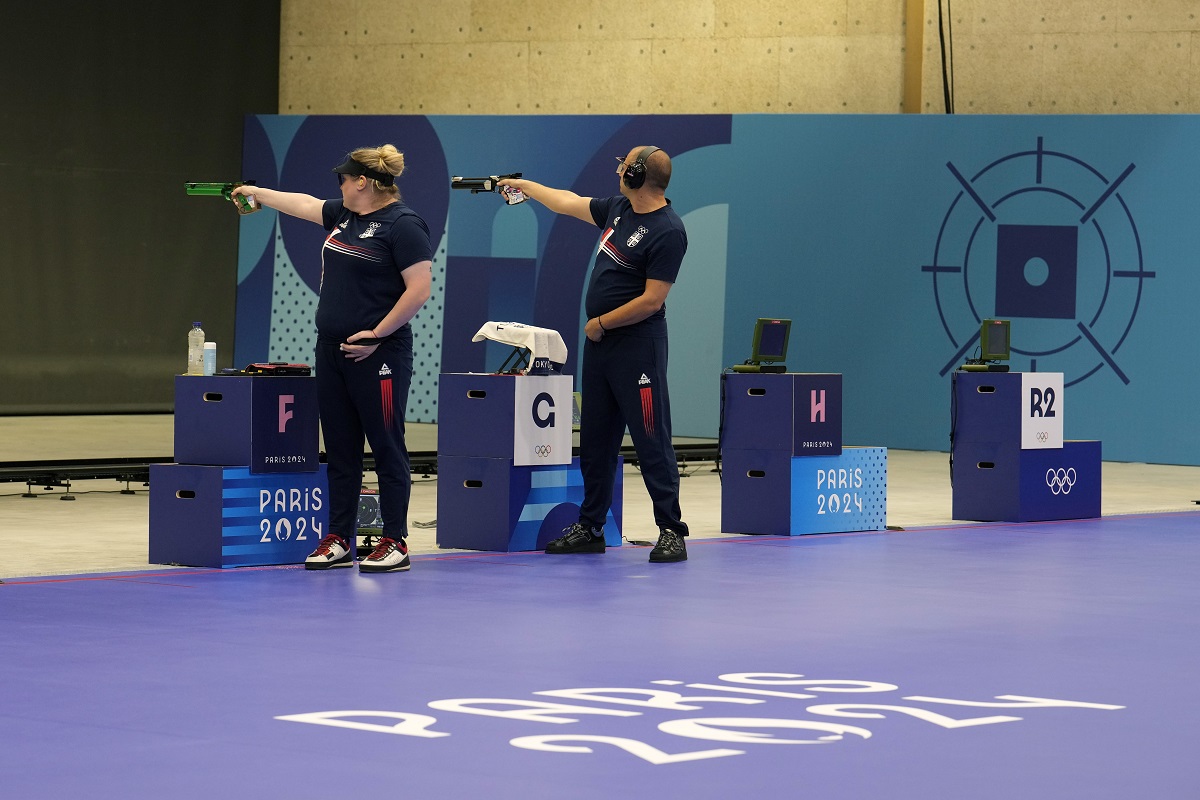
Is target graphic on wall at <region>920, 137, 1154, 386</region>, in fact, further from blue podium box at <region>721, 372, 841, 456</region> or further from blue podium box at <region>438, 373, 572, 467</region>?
blue podium box at <region>438, 373, 572, 467</region>

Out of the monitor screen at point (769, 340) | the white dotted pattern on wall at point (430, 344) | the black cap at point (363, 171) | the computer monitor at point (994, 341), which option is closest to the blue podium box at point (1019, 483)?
the computer monitor at point (994, 341)

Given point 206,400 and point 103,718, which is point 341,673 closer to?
point 103,718

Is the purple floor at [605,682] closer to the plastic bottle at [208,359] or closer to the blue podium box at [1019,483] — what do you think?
the plastic bottle at [208,359]

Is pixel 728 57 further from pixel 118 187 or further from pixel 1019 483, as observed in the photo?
pixel 1019 483

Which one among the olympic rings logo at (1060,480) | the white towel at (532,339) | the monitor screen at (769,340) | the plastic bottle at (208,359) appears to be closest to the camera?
the plastic bottle at (208,359)

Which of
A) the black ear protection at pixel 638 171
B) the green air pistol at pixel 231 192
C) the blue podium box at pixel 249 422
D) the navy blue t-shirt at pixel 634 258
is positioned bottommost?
the blue podium box at pixel 249 422

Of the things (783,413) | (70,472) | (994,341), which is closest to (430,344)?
(70,472)

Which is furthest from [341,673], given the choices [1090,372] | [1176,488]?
[1090,372]

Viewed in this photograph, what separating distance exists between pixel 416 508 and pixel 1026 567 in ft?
11.8

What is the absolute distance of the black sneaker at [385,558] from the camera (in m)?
7.09

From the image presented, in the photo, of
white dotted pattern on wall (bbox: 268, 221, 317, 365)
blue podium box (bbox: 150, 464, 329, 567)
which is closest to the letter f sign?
blue podium box (bbox: 150, 464, 329, 567)

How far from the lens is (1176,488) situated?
488 inches

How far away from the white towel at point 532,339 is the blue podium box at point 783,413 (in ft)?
3.72

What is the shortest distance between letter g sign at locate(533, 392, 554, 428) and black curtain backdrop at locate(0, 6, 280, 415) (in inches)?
379
